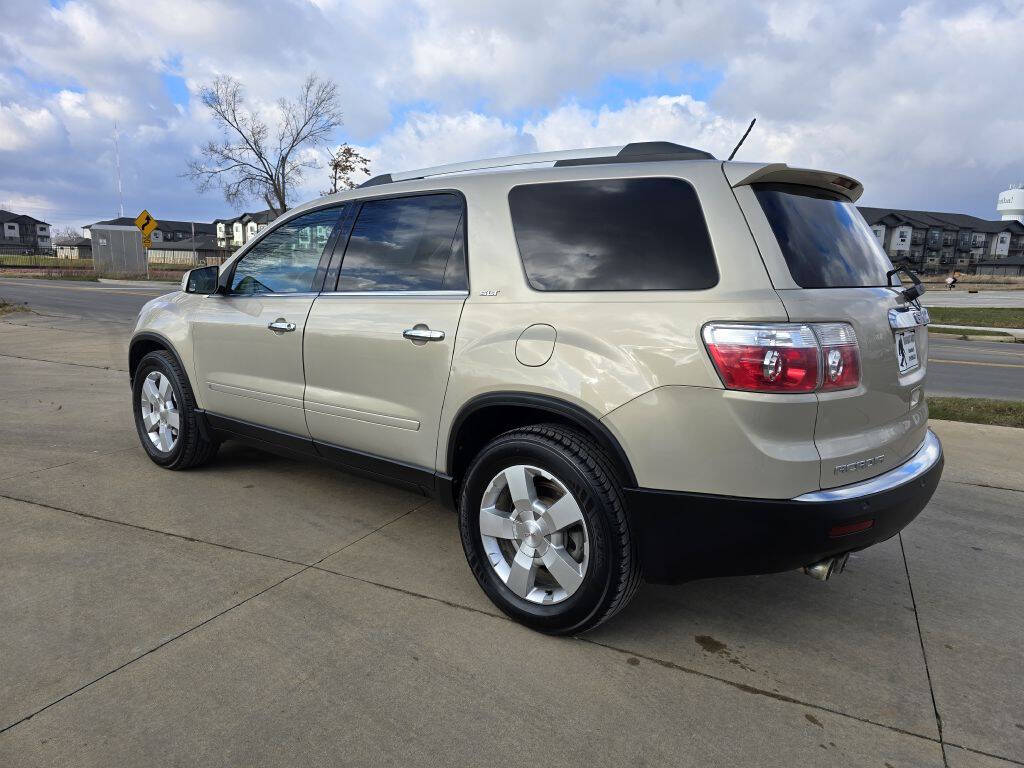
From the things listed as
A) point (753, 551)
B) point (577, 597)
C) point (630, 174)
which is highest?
point (630, 174)

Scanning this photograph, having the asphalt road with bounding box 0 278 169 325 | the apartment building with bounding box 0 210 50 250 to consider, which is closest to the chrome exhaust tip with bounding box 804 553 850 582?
the asphalt road with bounding box 0 278 169 325

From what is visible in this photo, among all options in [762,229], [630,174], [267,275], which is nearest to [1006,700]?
[762,229]

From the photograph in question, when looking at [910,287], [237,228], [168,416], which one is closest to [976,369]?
[910,287]

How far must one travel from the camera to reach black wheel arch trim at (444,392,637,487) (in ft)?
8.18

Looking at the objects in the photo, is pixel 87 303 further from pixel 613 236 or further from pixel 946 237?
pixel 946 237

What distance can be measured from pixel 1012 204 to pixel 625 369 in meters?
140

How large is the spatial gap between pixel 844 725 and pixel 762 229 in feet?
5.51

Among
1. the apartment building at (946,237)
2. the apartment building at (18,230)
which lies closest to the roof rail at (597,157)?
the apartment building at (946,237)

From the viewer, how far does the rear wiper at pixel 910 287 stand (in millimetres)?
2895

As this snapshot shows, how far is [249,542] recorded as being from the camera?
3.59 m

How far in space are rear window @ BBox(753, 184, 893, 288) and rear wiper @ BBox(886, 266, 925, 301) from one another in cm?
3

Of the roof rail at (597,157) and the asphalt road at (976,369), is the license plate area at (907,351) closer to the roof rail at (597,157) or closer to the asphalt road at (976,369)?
the roof rail at (597,157)

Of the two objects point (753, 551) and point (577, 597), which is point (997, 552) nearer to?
point (753, 551)

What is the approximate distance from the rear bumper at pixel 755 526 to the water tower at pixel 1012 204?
443ft
